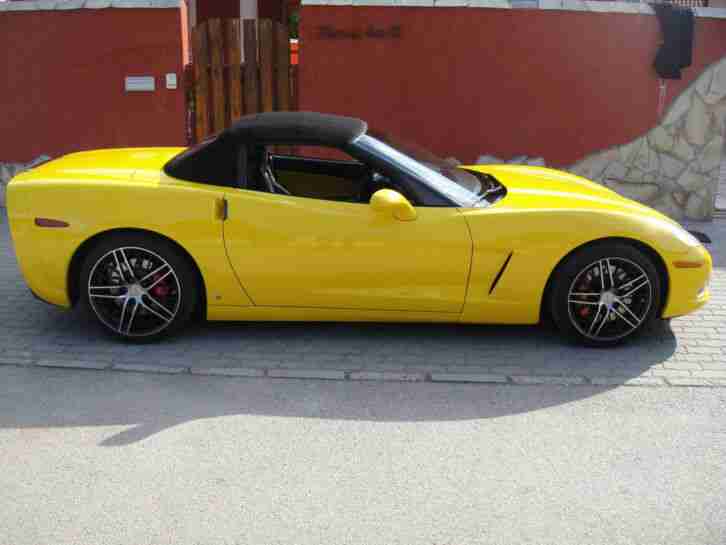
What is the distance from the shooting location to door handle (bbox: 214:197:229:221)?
526 centimetres

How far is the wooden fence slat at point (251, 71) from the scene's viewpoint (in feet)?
29.3

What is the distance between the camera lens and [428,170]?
5.60m

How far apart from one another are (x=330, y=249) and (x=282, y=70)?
4.31m

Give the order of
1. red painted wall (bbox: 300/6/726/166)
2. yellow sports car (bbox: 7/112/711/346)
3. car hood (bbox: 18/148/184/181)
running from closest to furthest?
yellow sports car (bbox: 7/112/711/346) < car hood (bbox: 18/148/184/181) < red painted wall (bbox: 300/6/726/166)

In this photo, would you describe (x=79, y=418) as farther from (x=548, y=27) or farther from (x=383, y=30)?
(x=548, y=27)

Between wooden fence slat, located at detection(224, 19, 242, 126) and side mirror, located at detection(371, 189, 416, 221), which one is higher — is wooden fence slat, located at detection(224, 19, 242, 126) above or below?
above

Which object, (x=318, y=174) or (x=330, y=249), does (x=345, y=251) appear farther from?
(x=318, y=174)

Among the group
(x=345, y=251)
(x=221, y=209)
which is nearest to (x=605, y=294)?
(x=345, y=251)

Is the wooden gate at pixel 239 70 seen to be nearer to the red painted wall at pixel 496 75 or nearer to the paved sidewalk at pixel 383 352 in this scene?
the red painted wall at pixel 496 75

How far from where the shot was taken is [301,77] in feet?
29.6

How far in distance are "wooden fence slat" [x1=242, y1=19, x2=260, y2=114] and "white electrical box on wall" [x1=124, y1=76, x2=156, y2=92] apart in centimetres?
96

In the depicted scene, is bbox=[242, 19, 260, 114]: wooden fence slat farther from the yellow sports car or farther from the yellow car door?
the yellow car door

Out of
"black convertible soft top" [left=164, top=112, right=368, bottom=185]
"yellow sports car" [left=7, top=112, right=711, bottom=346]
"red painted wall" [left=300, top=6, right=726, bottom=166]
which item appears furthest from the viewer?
"red painted wall" [left=300, top=6, right=726, bottom=166]

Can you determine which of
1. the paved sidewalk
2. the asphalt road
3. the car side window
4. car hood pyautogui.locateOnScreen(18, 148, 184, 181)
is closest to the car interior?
the car side window
